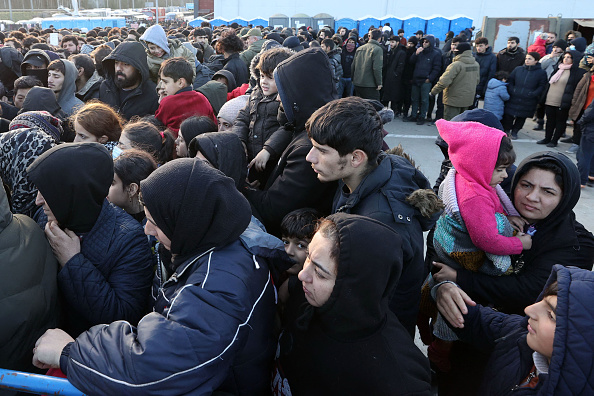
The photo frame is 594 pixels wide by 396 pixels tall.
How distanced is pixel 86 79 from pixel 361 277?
17.4 ft

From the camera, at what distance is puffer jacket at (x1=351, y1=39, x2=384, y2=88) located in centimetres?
923

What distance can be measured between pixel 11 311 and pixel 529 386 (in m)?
1.82

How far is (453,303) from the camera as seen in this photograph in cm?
195

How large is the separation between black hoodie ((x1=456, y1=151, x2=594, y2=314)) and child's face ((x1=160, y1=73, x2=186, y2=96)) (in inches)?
120

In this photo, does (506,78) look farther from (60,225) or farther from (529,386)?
(60,225)

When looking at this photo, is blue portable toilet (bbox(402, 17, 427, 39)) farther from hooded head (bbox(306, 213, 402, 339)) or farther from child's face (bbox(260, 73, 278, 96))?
hooded head (bbox(306, 213, 402, 339))

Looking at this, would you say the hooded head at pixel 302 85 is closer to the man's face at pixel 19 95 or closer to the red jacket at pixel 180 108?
the red jacket at pixel 180 108

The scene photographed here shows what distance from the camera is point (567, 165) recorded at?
2.02 metres

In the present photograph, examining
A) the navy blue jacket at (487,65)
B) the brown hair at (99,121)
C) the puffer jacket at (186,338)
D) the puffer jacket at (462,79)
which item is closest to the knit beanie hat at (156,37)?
the brown hair at (99,121)

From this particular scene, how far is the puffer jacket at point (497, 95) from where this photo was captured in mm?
8102

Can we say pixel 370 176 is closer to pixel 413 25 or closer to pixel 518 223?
pixel 518 223

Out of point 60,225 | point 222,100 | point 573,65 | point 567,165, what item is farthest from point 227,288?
point 573,65

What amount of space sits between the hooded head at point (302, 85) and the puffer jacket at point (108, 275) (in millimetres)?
1157

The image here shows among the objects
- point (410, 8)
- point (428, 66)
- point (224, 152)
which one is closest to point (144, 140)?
point (224, 152)
